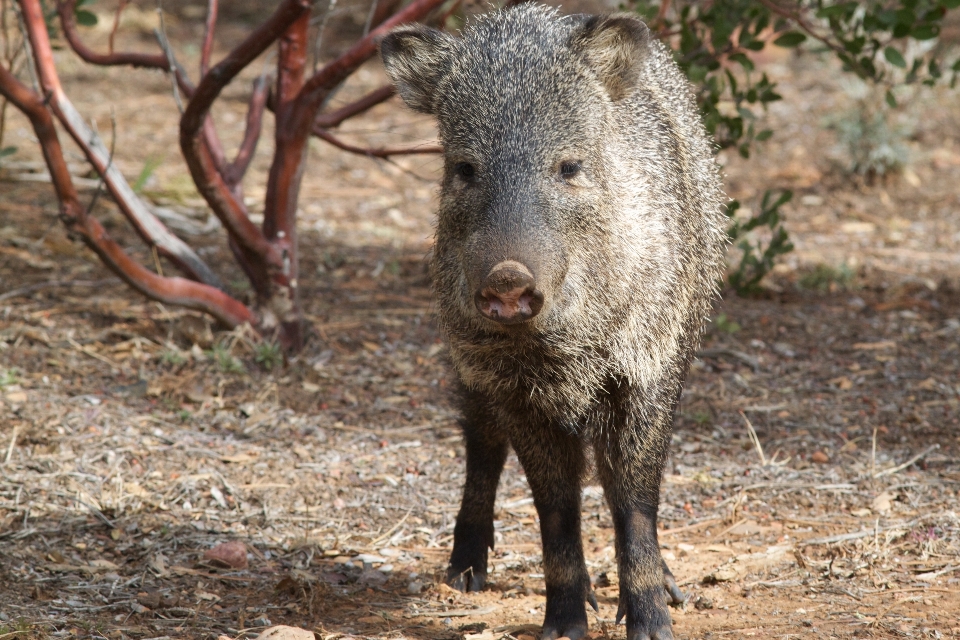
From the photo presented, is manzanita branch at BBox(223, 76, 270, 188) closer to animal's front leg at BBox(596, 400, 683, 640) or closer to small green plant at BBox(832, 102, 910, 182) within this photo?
animal's front leg at BBox(596, 400, 683, 640)

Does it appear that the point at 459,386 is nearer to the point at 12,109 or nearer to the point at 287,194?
the point at 287,194

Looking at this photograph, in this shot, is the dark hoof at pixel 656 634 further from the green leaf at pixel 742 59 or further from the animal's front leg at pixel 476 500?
the green leaf at pixel 742 59

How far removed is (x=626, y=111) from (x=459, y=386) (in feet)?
3.74

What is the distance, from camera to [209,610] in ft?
10.7

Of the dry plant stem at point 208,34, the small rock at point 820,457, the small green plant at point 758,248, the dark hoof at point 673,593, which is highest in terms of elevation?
the dry plant stem at point 208,34

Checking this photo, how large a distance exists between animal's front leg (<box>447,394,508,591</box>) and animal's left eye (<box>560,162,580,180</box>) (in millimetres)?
1056

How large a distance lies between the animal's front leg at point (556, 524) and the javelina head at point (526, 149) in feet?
1.57

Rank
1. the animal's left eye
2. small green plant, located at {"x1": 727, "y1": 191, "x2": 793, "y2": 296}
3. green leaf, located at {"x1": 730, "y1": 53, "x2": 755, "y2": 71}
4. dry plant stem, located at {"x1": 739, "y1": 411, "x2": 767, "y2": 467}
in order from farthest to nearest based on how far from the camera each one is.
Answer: small green plant, located at {"x1": 727, "y1": 191, "x2": 793, "y2": 296}, green leaf, located at {"x1": 730, "y1": 53, "x2": 755, "y2": 71}, dry plant stem, located at {"x1": 739, "y1": 411, "x2": 767, "y2": 467}, the animal's left eye

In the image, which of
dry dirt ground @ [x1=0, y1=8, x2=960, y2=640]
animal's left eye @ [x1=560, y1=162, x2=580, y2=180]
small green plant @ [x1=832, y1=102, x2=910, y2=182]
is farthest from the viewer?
small green plant @ [x1=832, y1=102, x2=910, y2=182]

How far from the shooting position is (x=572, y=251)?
9.33 ft

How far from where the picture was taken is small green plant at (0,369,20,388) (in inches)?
174

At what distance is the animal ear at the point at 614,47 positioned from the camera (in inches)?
121

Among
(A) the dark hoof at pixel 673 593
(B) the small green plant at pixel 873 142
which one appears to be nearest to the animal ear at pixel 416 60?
(A) the dark hoof at pixel 673 593

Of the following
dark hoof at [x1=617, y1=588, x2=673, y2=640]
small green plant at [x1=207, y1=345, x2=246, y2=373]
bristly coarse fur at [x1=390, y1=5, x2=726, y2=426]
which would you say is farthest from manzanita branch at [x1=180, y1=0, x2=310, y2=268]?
dark hoof at [x1=617, y1=588, x2=673, y2=640]
